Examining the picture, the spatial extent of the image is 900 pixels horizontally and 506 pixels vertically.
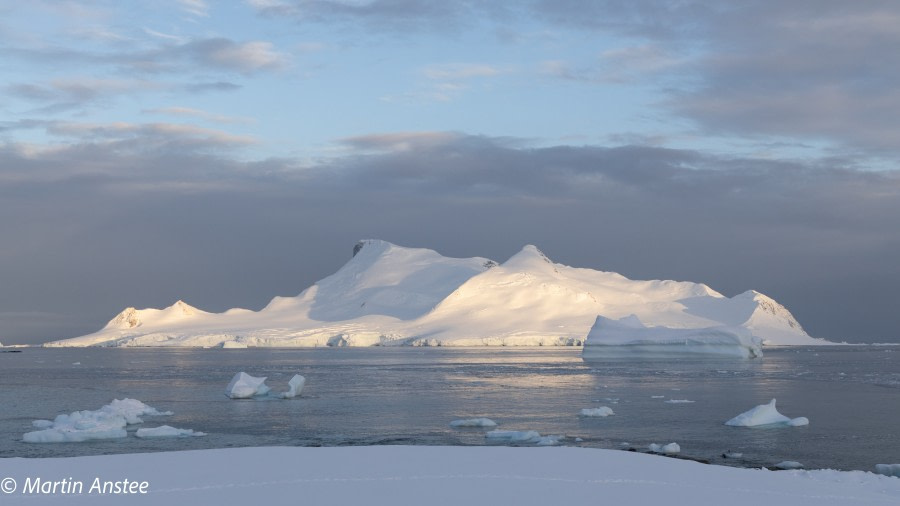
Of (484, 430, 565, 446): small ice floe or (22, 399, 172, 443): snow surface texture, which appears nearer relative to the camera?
(484, 430, 565, 446): small ice floe

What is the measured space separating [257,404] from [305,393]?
16.3 feet

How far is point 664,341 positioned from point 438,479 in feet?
227

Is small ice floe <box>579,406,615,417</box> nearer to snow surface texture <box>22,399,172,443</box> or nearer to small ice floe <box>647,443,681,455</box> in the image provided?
small ice floe <box>647,443,681,455</box>

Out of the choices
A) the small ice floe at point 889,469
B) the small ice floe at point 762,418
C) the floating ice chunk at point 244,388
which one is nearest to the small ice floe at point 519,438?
the small ice floe at point 762,418

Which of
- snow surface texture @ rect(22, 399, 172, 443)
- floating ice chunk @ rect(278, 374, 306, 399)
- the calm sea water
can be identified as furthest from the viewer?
floating ice chunk @ rect(278, 374, 306, 399)

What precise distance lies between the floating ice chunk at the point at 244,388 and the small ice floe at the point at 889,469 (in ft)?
73.1

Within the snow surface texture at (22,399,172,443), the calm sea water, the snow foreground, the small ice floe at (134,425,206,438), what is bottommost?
the calm sea water

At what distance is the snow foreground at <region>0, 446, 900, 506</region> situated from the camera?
10.2 m

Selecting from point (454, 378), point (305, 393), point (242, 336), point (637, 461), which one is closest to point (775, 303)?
point (242, 336)

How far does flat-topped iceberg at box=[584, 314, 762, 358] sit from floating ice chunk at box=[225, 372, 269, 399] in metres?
48.9

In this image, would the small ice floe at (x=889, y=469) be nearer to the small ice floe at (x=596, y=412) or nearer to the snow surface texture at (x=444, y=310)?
the small ice floe at (x=596, y=412)

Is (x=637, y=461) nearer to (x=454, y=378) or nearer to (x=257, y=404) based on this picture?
(x=257, y=404)

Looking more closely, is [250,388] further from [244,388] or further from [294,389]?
[294,389]

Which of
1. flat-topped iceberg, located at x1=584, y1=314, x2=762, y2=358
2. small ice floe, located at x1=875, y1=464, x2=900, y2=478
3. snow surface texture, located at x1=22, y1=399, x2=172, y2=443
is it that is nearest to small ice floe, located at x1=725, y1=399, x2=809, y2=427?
small ice floe, located at x1=875, y1=464, x2=900, y2=478
